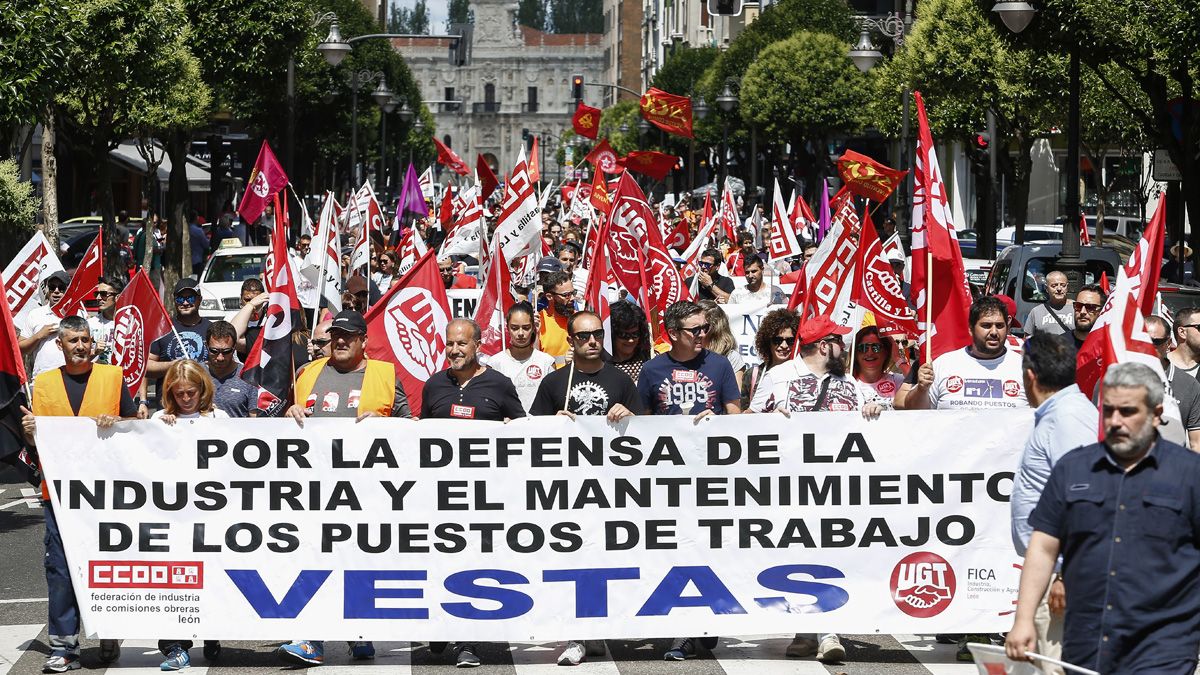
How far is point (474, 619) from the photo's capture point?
8055 millimetres

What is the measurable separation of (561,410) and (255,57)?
2479 centimetres

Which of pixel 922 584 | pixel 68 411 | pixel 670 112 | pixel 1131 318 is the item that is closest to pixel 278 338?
pixel 68 411

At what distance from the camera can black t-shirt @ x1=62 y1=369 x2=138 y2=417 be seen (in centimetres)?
831

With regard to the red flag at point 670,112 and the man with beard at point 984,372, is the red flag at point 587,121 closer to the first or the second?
the red flag at point 670,112

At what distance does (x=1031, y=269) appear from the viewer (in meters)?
18.6

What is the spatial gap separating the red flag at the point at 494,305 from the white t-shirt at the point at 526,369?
1.12 m

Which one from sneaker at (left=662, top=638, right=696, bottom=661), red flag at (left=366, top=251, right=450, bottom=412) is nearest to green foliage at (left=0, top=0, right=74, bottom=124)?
red flag at (left=366, top=251, right=450, bottom=412)

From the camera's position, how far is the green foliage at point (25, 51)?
1616 cm

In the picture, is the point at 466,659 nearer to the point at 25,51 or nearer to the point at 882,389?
the point at 882,389

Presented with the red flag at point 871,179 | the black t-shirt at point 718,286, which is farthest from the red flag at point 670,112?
the black t-shirt at point 718,286

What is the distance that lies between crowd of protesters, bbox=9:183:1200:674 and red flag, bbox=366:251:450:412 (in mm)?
449

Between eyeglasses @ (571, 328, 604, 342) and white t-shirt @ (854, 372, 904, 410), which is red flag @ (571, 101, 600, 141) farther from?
eyeglasses @ (571, 328, 604, 342)

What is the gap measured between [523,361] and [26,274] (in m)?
4.48

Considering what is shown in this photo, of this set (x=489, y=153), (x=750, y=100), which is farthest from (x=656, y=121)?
(x=489, y=153)
